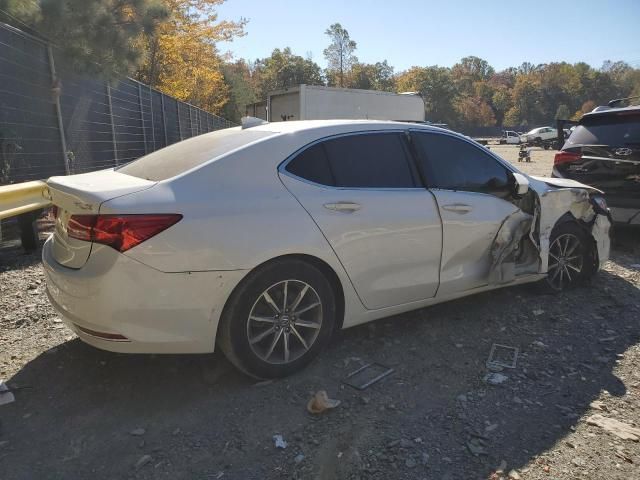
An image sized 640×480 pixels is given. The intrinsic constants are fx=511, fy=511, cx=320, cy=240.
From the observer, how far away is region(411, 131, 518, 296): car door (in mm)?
3875

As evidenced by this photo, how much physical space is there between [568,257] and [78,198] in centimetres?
429

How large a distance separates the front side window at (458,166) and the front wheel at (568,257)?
3.04 feet

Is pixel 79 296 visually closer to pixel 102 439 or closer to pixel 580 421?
pixel 102 439

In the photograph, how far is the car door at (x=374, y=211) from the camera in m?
3.26

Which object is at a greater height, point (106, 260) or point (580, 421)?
point (106, 260)

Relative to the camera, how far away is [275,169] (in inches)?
125

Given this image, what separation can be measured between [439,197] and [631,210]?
Answer: 3.78m

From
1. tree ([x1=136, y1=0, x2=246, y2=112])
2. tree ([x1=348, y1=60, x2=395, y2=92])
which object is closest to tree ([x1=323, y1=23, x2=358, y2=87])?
tree ([x1=348, y1=60, x2=395, y2=92])

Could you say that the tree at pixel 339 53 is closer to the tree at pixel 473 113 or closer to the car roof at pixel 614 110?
the tree at pixel 473 113

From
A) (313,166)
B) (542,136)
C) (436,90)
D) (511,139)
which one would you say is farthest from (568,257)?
(436,90)

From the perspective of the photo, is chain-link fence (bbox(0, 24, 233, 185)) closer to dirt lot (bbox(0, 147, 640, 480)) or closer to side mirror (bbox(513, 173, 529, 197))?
dirt lot (bbox(0, 147, 640, 480))

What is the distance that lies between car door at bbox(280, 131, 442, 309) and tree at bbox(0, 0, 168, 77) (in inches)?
280

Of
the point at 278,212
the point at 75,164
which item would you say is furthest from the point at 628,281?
the point at 75,164

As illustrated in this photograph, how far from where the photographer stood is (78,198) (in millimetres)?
2881
